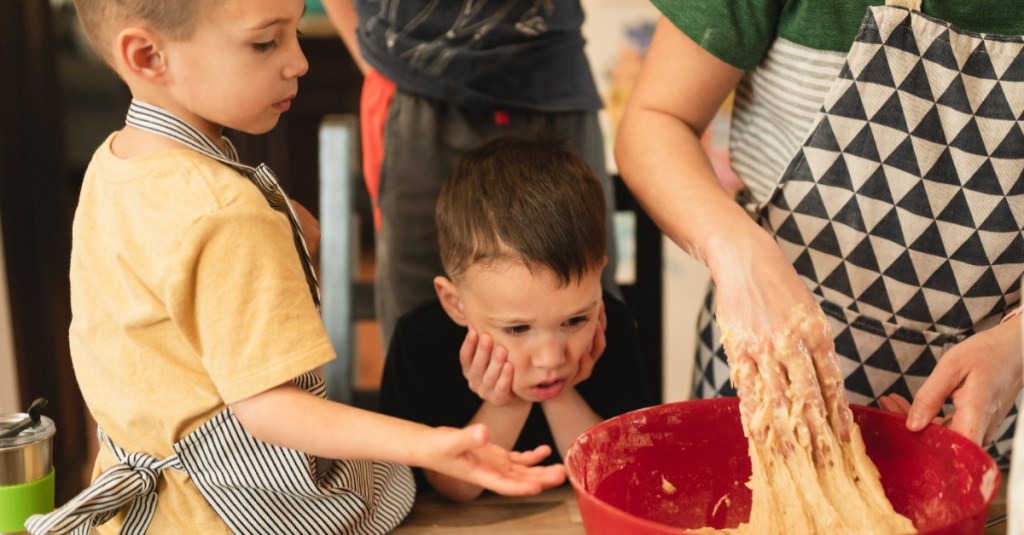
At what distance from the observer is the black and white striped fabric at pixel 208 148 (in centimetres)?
93

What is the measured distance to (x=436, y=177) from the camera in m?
1.61

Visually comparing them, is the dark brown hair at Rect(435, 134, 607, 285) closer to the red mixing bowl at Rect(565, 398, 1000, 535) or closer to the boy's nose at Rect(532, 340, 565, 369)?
the boy's nose at Rect(532, 340, 565, 369)

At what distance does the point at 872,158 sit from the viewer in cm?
114

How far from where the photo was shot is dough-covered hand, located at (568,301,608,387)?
129cm

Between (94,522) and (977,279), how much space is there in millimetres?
961

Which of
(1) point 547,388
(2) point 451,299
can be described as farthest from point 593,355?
(2) point 451,299

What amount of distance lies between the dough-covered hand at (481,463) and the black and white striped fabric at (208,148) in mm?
221

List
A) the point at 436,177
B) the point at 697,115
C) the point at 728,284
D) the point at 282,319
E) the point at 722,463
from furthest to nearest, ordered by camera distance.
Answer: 1. the point at 436,177
2. the point at 697,115
3. the point at 722,463
4. the point at 728,284
5. the point at 282,319

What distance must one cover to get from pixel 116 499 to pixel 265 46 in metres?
0.43

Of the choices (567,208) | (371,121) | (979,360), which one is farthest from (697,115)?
(371,121)

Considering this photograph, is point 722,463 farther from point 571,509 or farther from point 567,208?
point 567,208

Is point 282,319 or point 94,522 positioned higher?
point 282,319

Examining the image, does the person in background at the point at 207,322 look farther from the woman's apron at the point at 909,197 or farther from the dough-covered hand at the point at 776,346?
the woman's apron at the point at 909,197

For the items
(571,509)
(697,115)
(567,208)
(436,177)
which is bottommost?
(571,509)
